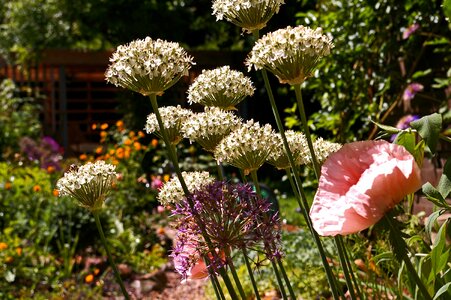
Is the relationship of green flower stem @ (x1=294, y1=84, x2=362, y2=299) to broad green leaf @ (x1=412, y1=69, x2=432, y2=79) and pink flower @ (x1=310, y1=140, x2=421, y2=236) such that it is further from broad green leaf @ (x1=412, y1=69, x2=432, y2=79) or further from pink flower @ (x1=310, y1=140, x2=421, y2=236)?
broad green leaf @ (x1=412, y1=69, x2=432, y2=79)

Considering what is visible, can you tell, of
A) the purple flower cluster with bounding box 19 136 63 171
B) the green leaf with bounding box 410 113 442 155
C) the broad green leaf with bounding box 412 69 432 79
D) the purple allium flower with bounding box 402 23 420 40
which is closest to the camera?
the green leaf with bounding box 410 113 442 155

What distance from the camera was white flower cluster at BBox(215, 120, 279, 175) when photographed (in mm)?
1049

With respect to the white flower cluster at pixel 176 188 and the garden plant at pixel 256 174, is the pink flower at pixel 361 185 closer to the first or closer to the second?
the garden plant at pixel 256 174

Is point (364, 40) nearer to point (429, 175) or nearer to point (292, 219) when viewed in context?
point (429, 175)

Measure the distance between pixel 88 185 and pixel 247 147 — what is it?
242mm

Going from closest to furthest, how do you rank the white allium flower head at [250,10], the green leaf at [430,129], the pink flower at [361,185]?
1. the pink flower at [361,185]
2. the green leaf at [430,129]
3. the white allium flower head at [250,10]

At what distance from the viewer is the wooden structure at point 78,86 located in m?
11.0

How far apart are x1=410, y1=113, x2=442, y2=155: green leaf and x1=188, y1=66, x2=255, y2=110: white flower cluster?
16.9 inches

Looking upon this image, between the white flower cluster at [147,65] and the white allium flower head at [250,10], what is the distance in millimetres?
134

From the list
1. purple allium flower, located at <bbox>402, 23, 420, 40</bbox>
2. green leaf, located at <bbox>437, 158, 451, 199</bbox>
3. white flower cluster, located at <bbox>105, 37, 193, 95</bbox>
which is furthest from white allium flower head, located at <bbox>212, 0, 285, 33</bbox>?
purple allium flower, located at <bbox>402, 23, 420, 40</bbox>

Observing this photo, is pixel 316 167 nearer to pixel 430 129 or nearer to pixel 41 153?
pixel 430 129

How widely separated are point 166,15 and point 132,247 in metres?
5.95

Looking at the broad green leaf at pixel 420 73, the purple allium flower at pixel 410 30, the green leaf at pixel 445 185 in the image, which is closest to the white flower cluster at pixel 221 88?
the green leaf at pixel 445 185

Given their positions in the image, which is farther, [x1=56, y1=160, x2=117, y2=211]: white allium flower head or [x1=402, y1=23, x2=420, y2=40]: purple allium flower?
[x1=402, y1=23, x2=420, y2=40]: purple allium flower
